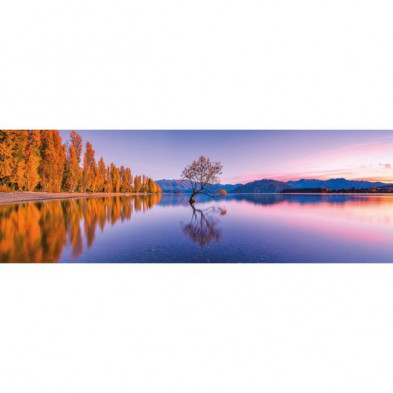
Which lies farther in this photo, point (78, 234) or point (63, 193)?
point (63, 193)

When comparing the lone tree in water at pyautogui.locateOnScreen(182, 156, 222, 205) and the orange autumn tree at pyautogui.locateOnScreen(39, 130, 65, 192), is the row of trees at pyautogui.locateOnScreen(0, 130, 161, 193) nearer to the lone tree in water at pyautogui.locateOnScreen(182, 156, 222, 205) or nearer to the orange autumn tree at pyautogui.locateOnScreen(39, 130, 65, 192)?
the orange autumn tree at pyautogui.locateOnScreen(39, 130, 65, 192)

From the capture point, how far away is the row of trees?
17516mm

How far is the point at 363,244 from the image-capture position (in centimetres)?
790

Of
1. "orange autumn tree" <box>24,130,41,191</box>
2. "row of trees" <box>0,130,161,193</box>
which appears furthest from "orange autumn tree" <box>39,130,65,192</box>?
"orange autumn tree" <box>24,130,41,191</box>

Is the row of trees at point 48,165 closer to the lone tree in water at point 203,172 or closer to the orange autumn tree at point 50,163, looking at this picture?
the orange autumn tree at point 50,163

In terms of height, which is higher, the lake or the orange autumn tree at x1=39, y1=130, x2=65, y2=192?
the orange autumn tree at x1=39, y1=130, x2=65, y2=192

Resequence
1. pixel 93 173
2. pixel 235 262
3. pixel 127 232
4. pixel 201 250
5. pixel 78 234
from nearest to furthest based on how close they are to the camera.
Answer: pixel 235 262
pixel 201 250
pixel 78 234
pixel 127 232
pixel 93 173

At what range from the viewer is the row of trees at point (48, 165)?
57.5 ft

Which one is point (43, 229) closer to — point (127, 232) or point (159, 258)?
point (127, 232)

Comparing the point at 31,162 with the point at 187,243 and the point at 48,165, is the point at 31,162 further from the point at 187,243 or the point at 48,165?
the point at 187,243

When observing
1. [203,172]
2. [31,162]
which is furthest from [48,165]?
[203,172]

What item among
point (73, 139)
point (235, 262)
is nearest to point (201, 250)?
point (235, 262)

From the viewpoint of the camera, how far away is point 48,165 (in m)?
23.2

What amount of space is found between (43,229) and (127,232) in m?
3.50
